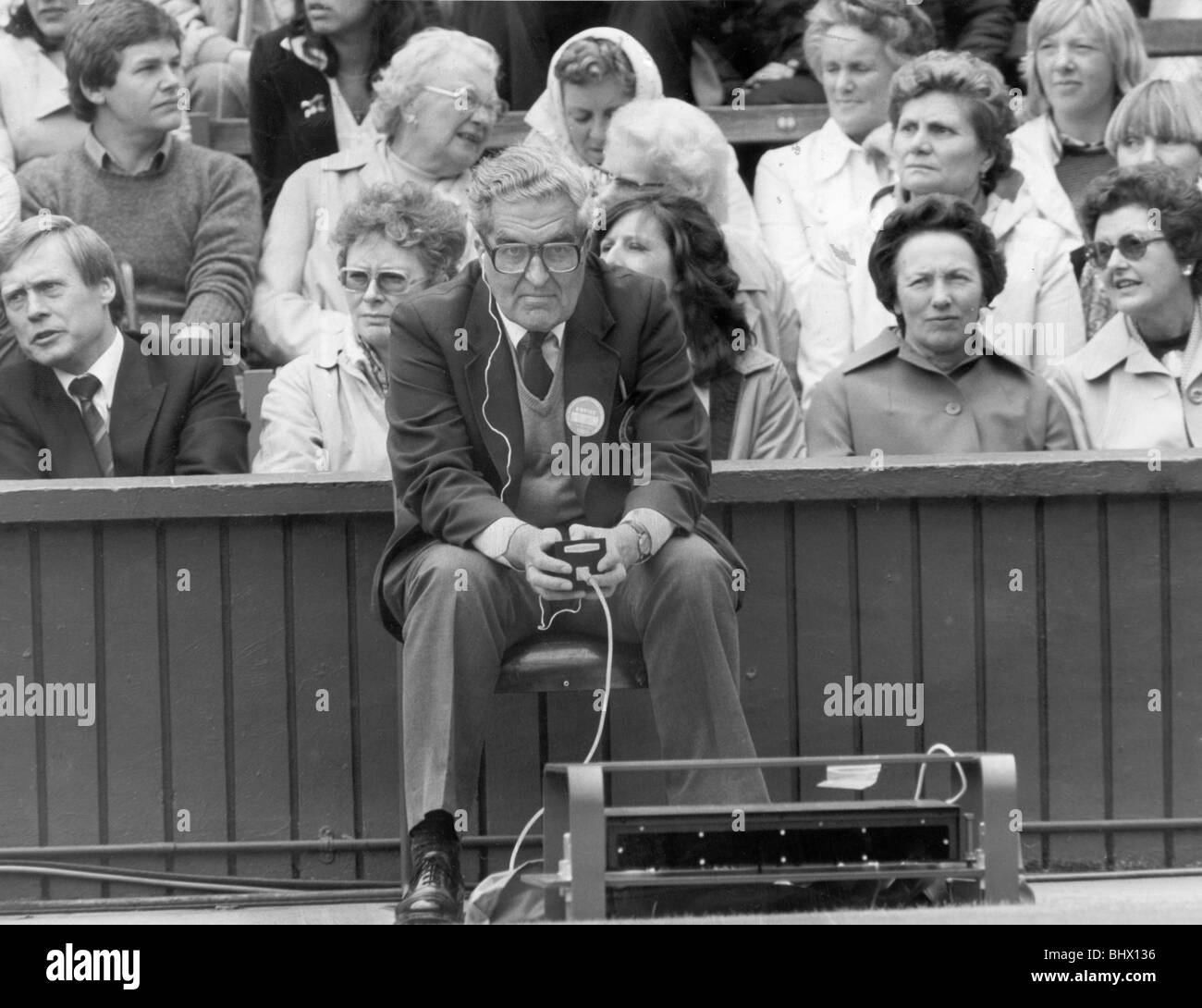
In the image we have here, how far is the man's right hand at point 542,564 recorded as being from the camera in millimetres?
4770

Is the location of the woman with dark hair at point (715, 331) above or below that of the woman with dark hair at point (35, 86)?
below

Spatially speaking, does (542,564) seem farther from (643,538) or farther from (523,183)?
(523,183)

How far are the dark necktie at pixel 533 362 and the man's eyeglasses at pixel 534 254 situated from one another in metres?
0.21

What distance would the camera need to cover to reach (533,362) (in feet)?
17.3

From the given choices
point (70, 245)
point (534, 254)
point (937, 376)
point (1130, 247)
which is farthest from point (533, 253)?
point (1130, 247)

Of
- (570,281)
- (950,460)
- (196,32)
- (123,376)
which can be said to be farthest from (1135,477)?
(196,32)

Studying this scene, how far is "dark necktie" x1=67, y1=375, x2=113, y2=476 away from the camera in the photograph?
586 centimetres

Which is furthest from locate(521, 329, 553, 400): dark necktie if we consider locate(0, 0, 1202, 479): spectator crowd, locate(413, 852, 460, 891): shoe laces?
locate(413, 852, 460, 891): shoe laces

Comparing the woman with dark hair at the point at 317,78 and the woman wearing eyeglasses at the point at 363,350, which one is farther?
the woman with dark hair at the point at 317,78

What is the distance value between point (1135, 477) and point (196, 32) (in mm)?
3288

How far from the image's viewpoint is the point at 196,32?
7137 mm

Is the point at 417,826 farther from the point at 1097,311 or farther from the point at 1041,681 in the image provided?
the point at 1097,311

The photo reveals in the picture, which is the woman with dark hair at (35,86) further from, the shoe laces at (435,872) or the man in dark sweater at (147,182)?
the shoe laces at (435,872)

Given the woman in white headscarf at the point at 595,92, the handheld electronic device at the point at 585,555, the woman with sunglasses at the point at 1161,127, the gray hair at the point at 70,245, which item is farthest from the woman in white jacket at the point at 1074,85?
the gray hair at the point at 70,245
